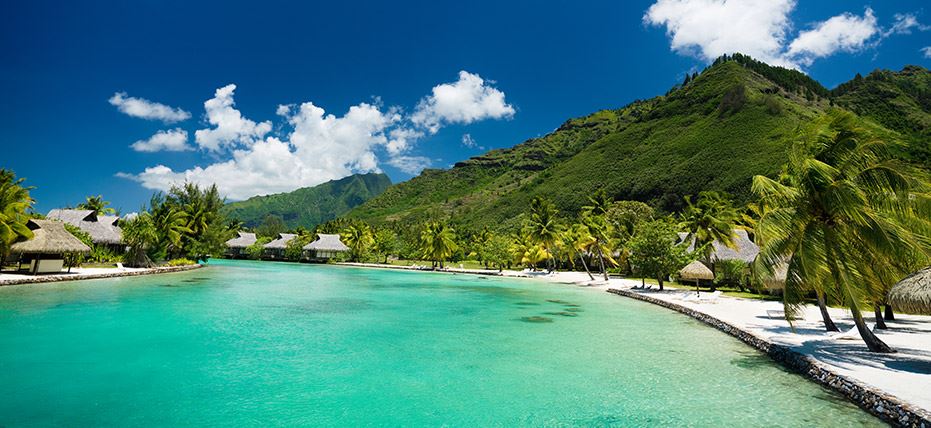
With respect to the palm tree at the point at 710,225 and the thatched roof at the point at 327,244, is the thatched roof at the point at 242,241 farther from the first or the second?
the palm tree at the point at 710,225

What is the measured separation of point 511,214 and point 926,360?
348ft

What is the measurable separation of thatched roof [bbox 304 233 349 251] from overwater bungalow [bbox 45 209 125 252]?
27988 millimetres

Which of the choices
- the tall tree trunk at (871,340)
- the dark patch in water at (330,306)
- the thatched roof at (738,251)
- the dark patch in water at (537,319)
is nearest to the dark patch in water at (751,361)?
the tall tree trunk at (871,340)

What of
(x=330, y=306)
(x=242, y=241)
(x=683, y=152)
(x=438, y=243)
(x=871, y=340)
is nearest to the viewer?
(x=871, y=340)

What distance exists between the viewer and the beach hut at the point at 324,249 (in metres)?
66.0

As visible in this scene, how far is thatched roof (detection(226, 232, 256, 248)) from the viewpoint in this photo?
72375 millimetres

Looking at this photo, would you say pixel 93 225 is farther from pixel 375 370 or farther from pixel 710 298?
pixel 710 298

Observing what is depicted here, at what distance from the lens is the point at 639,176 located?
308 feet

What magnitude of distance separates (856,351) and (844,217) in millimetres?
3184

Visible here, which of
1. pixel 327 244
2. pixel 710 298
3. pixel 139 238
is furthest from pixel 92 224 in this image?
pixel 710 298

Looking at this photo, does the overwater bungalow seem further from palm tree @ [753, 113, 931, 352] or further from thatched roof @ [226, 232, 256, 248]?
palm tree @ [753, 113, 931, 352]

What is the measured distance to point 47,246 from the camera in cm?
2453

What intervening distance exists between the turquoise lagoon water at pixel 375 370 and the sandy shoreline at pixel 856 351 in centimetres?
53

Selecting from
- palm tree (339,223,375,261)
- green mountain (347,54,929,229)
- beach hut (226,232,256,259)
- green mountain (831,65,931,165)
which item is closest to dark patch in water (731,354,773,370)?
green mountain (347,54,929,229)
